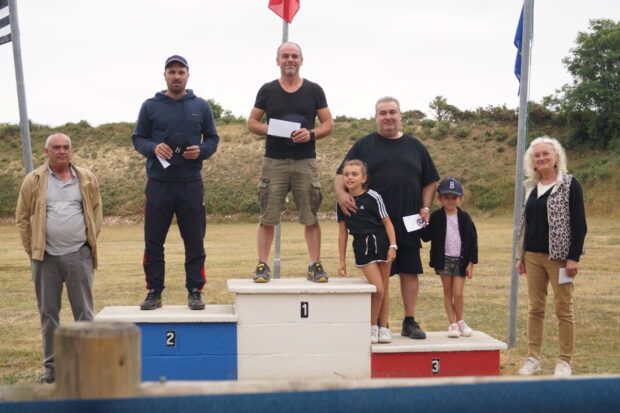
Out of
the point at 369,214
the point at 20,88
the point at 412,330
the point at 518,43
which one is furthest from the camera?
the point at 518,43

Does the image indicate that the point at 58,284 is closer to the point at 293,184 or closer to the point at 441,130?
the point at 293,184

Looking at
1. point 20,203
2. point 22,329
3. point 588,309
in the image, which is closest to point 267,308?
point 20,203

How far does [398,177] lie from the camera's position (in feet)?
18.8

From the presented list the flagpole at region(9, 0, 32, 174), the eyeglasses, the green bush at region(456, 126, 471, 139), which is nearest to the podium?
the eyeglasses

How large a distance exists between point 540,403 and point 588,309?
8188 millimetres

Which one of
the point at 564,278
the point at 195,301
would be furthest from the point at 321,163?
the point at 564,278

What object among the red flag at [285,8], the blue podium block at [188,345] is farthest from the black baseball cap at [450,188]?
the red flag at [285,8]

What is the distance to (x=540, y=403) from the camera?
1.82m

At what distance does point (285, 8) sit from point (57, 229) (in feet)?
9.49

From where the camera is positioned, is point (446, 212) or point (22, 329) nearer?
point (446, 212)

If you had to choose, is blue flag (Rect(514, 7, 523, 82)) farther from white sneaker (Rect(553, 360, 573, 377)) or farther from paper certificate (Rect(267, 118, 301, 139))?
white sneaker (Rect(553, 360, 573, 377))

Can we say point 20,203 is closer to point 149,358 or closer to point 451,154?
point 149,358

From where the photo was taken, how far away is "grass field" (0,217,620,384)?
678 cm

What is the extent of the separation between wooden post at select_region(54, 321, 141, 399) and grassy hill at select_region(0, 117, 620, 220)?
114 feet
